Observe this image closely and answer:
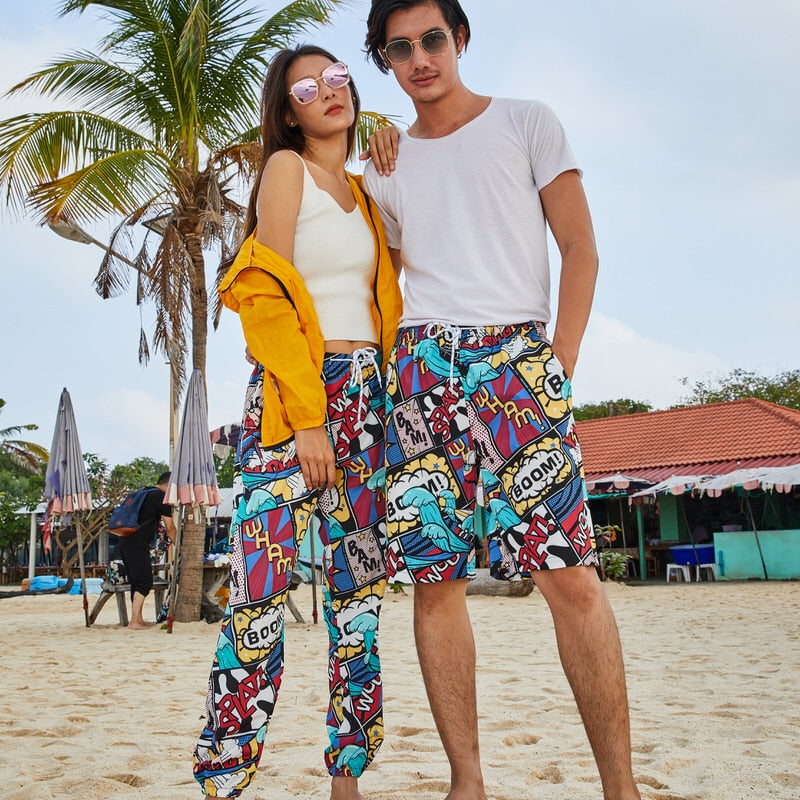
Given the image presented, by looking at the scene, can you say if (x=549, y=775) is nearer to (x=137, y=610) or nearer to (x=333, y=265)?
(x=333, y=265)

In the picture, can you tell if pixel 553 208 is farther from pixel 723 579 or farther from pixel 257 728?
pixel 723 579

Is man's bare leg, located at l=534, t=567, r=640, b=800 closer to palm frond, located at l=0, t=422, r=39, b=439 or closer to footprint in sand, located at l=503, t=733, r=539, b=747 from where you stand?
footprint in sand, located at l=503, t=733, r=539, b=747

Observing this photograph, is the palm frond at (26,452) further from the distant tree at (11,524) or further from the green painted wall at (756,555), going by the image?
the green painted wall at (756,555)

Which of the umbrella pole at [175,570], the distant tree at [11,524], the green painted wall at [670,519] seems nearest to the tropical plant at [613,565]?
the green painted wall at [670,519]

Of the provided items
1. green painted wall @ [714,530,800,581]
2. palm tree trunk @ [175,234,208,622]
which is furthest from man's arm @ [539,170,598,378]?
green painted wall @ [714,530,800,581]

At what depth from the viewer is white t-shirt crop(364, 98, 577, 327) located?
2.39 metres

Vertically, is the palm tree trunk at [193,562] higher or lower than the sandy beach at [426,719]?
higher

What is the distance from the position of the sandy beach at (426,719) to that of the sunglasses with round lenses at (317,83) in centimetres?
182

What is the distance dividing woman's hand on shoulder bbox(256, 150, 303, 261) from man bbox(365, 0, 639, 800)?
322mm

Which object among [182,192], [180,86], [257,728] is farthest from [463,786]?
[180,86]

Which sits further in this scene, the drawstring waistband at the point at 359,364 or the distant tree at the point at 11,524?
the distant tree at the point at 11,524

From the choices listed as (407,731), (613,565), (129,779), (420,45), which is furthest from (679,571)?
(420,45)

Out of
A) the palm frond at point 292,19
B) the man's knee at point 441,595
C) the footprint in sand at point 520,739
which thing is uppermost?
the palm frond at point 292,19

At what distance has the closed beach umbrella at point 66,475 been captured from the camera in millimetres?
10430
